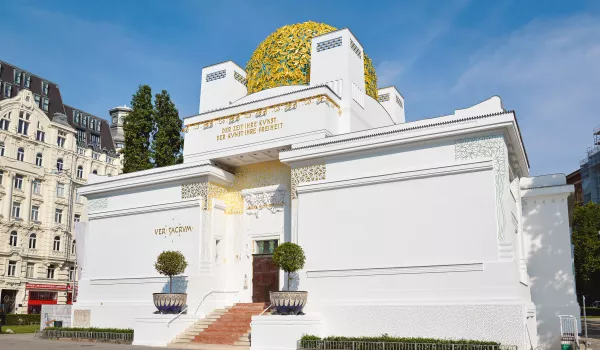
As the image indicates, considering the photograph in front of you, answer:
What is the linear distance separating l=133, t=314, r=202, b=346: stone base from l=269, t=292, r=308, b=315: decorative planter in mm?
3731

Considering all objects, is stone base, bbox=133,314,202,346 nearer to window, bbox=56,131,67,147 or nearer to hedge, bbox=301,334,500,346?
hedge, bbox=301,334,500,346

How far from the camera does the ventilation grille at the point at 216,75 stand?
73.8 feet

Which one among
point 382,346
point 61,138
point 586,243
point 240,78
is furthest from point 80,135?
point 382,346

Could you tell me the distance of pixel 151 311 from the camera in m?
18.9

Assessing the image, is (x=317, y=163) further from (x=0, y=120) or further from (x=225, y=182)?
(x=0, y=120)

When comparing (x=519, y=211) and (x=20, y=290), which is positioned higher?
(x=519, y=211)

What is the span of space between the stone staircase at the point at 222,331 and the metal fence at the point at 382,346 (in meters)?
2.16

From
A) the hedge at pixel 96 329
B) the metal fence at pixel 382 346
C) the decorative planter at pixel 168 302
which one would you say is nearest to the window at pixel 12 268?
the hedge at pixel 96 329

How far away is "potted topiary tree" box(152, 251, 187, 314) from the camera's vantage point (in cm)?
1709

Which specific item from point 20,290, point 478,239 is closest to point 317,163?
point 478,239

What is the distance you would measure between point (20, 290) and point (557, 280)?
39.0 m

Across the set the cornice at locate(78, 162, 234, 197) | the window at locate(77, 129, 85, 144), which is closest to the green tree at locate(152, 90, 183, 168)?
the cornice at locate(78, 162, 234, 197)

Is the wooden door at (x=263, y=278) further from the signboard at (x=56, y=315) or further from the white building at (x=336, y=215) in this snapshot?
the signboard at (x=56, y=315)

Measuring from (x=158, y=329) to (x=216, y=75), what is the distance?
1094 centimetres
